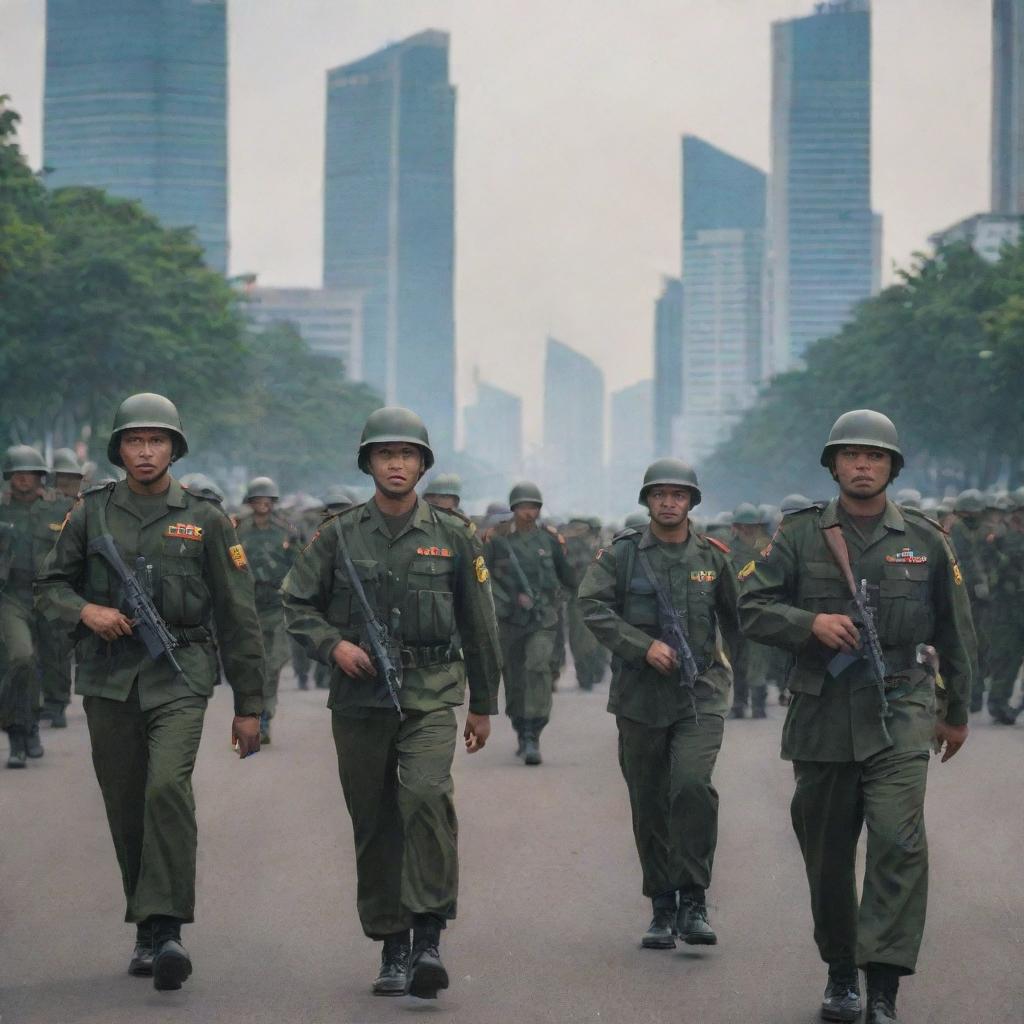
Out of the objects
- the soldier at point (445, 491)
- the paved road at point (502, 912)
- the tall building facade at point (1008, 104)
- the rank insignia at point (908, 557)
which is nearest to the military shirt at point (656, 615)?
the paved road at point (502, 912)

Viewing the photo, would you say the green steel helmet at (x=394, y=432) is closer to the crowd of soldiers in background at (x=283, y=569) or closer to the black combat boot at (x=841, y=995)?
the black combat boot at (x=841, y=995)

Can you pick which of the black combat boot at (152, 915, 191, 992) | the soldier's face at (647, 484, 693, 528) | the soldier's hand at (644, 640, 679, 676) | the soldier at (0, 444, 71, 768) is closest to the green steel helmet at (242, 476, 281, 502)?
the soldier at (0, 444, 71, 768)

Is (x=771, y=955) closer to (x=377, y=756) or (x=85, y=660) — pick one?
(x=377, y=756)

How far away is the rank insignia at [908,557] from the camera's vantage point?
7.07m

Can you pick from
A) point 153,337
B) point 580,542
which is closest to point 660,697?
point 580,542

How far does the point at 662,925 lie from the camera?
820 centimetres

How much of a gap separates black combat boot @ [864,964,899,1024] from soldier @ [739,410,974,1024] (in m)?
0.08

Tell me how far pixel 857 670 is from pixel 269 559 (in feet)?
39.3

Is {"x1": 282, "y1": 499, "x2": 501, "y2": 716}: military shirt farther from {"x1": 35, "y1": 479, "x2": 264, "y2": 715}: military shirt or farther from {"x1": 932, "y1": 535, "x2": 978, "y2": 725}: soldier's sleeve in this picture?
{"x1": 932, "y1": 535, "x2": 978, "y2": 725}: soldier's sleeve

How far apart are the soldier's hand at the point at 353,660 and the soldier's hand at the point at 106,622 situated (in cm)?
73

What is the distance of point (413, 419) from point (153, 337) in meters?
43.2

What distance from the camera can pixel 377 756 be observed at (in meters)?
7.41

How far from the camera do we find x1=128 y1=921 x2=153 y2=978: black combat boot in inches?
293

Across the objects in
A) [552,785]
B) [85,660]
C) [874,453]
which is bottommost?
[552,785]
